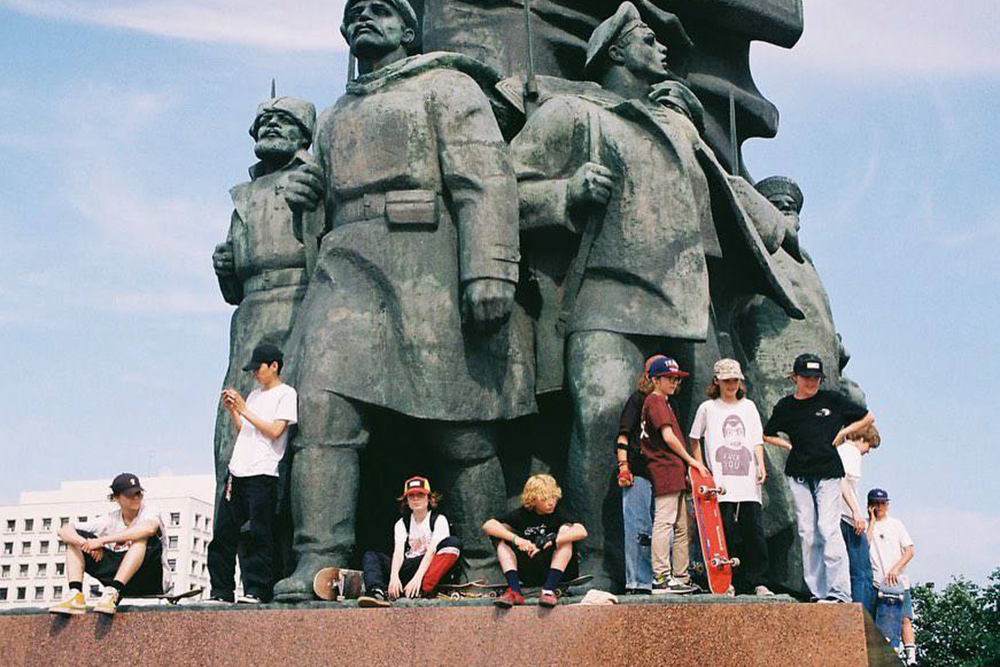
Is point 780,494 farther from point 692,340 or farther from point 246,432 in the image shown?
point 246,432

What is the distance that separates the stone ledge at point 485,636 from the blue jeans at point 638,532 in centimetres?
78

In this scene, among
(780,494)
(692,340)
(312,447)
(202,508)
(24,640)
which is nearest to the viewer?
(24,640)

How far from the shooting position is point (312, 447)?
28.5 ft

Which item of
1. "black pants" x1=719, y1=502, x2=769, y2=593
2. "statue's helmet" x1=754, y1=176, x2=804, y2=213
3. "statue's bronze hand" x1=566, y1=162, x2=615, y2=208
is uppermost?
"statue's helmet" x1=754, y1=176, x2=804, y2=213

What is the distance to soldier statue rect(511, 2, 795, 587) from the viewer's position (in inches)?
356

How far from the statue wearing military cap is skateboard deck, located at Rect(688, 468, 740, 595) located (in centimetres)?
316

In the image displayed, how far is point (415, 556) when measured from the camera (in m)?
8.34

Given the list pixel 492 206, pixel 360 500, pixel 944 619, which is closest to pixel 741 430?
pixel 492 206

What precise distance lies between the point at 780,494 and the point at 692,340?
1.65 meters

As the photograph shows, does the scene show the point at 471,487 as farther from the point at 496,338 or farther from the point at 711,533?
the point at 711,533

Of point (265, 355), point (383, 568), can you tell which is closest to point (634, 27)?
point (265, 355)

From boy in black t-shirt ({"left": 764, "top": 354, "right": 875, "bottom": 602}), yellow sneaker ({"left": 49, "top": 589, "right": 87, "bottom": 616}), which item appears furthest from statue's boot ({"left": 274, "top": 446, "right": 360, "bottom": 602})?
boy in black t-shirt ({"left": 764, "top": 354, "right": 875, "bottom": 602})

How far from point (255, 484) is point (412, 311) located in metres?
1.44

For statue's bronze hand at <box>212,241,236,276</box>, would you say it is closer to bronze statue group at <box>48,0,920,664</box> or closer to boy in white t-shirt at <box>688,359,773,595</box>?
bronze statue group at <box>48,0,920,664</box>
